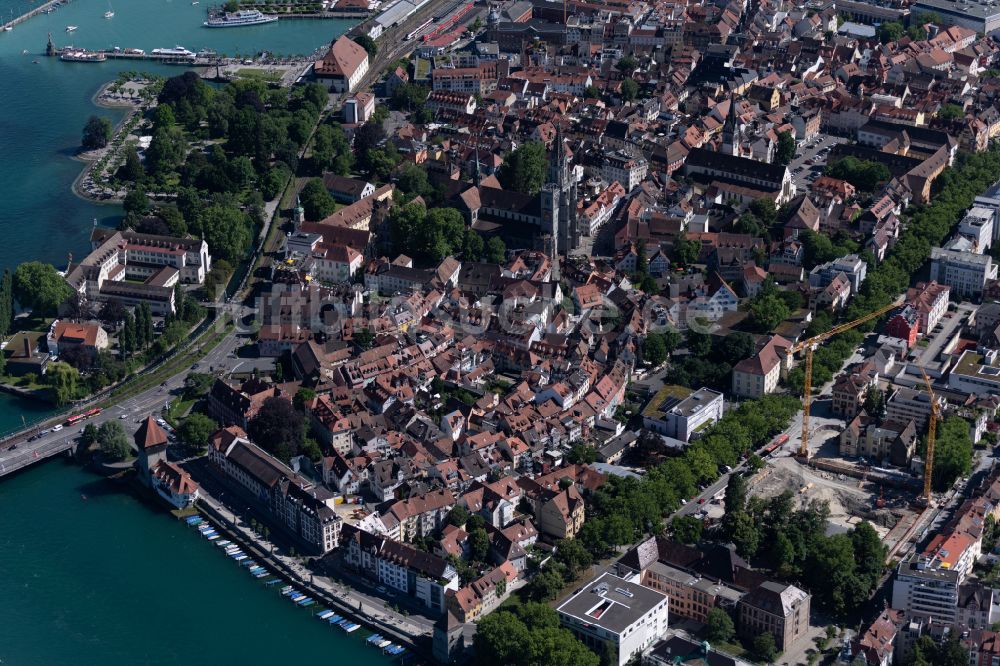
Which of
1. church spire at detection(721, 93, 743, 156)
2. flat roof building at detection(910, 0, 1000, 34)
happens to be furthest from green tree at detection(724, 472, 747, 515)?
flat roof building at detection(910, 0, 1000, 34)

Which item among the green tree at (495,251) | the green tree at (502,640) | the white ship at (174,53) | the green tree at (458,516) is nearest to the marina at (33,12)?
the white ship at (174,53)

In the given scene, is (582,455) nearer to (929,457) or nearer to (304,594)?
(304,594)

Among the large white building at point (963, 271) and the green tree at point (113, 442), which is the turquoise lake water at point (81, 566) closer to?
the green tree at point (113, 442)

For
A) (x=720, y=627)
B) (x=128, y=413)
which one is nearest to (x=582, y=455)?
(x=720, y=627)

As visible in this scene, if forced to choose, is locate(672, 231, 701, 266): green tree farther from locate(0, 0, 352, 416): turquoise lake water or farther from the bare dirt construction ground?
locate(0, 0, 352, 416): turquoise lake water

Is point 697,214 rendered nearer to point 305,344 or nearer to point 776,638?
point 305,344

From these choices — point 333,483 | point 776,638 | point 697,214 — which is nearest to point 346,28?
point 697,214
